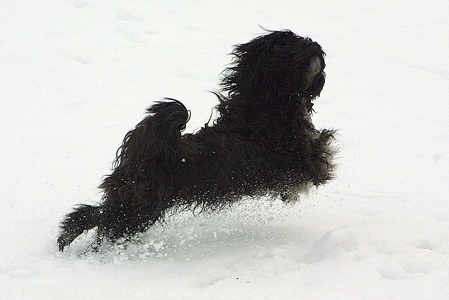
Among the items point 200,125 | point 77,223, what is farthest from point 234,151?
point 200,125

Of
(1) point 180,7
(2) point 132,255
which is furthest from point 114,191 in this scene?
(1) point 180,7

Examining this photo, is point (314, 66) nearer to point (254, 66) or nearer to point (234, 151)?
point (254, 66)

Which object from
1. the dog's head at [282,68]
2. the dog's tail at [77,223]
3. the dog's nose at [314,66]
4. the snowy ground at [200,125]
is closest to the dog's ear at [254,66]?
the dog's head at [282,68]

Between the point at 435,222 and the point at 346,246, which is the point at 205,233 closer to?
the point at 346,246

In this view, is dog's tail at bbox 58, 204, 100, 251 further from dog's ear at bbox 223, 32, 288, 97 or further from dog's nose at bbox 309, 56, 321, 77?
dog's nose at bbox 309, 56, 321, 77

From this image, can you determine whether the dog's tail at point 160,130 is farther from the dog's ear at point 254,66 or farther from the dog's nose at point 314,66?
the dog's nose at point 314,66

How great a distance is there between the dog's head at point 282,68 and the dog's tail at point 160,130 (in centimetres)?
62

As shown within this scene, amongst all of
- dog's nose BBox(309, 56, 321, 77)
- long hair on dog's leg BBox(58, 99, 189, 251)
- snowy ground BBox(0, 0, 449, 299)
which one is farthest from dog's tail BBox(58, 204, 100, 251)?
dog's nose BBox(309, 56, 321, 77)

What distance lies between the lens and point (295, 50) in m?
4.27

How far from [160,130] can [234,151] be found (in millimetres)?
517

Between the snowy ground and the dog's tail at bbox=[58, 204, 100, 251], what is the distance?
13 centimetres

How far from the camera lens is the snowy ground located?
3.81 m

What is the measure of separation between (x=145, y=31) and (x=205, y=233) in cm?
548

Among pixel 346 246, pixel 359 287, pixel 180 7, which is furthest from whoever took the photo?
pixel 180 7
